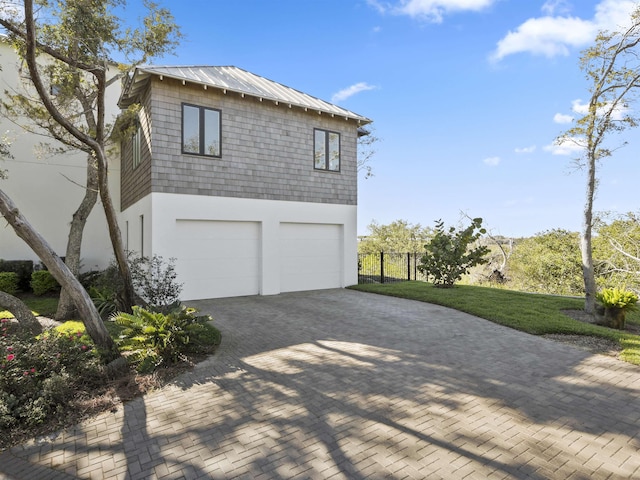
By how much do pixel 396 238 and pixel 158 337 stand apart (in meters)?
21.7

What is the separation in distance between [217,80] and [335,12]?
4575 millimetres

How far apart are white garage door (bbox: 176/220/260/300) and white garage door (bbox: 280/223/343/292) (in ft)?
3.25

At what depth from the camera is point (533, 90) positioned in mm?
12602

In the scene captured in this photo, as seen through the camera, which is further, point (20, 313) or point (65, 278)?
point (20, 313)

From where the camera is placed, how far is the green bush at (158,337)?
16.5 ft

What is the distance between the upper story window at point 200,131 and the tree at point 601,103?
353 inches

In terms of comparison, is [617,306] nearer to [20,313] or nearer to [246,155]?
[246,155]

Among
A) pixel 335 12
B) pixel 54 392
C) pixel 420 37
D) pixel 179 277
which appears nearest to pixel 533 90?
pixel 420 37

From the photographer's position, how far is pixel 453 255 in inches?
467

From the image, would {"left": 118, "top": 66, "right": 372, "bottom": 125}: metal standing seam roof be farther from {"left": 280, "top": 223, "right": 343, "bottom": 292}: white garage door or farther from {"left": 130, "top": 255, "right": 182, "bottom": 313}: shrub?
{"left": 130, "top": 255, "right": 182, "bottom": 313}: shrub

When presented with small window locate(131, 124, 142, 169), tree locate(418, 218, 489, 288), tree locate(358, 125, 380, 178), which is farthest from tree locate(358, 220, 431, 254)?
small window locate(131, 124, 142, 169)

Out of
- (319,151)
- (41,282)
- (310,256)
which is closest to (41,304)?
(41,282)

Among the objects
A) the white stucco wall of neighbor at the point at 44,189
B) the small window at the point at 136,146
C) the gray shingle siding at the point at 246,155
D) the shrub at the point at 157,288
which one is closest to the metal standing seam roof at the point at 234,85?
the gray shingle siding at the point at 246,155

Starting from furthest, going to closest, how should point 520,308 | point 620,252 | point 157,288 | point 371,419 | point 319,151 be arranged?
1. point 319,151
2. point 620,252
3. point 520,308
4. point 157,288
5. point 371,419
